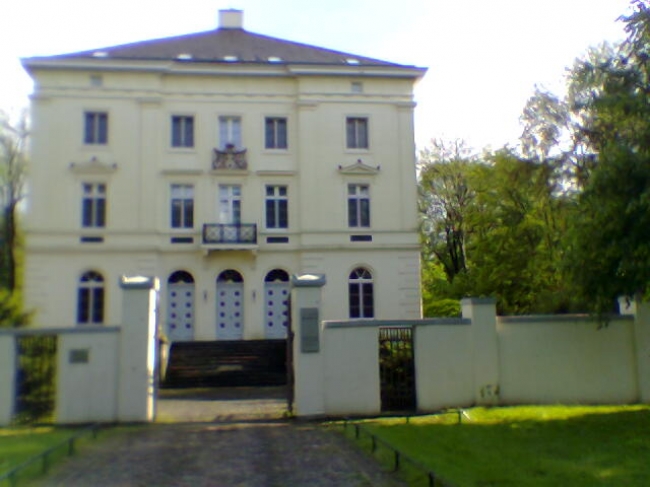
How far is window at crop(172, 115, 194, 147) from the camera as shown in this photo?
29.5m

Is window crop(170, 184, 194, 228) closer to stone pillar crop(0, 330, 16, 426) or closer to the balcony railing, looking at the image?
the balcony railing

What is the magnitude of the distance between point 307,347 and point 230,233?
15334 mm

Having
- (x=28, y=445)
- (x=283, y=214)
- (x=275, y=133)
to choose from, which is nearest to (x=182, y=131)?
(x=275, y=133)

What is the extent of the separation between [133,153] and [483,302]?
1838cm

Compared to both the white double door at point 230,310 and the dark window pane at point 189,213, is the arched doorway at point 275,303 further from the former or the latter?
the dark window pane at point 189,213

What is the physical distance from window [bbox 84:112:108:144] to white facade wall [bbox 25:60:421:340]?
0.28 meters

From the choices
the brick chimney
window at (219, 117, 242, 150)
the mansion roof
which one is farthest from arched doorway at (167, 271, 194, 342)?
→ the brick chimney

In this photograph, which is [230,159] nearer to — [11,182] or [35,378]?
[11,182]

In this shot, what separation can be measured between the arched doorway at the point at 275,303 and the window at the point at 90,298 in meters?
6.50

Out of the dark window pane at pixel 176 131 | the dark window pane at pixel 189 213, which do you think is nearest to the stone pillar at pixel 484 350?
the dark window pane at pixel 189 213

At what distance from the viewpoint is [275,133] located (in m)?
30.1

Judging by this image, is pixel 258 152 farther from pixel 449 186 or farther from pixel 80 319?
pixel 449 186

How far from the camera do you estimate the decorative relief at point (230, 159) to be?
29.3 metres

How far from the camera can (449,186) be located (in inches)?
1588
